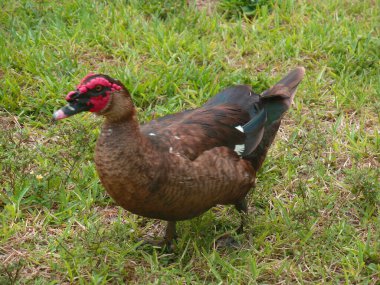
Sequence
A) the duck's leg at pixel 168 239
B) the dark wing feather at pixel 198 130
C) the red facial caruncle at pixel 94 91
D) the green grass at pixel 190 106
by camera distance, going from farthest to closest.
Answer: the duck's leg at pixel 168 239 → the green grass at pixel 190 106 → the dark wing feather at pixel 198 130 → the red facial caruncle at pixel 94 91

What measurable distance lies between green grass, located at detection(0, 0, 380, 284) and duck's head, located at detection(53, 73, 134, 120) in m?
0.76

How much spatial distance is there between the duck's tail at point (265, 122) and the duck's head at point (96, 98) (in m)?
0.88

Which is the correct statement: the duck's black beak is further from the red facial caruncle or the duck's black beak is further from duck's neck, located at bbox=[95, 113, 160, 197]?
Answer: duck's neck, located at bbox=[95, 113, 160, 197]

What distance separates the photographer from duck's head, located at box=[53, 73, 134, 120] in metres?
3.64

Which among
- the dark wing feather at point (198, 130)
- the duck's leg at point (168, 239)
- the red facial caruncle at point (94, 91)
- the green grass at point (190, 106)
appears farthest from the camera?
the duck's leg at point (168, 239)

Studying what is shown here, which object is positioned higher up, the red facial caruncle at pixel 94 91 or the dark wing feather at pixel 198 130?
the red facial caruncle at pixel 94 91

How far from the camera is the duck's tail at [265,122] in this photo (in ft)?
14.0

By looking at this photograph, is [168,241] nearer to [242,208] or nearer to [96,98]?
[242,208]

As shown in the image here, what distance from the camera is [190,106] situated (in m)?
5.40

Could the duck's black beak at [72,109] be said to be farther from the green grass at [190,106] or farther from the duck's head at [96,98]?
the green grass at [190,106]

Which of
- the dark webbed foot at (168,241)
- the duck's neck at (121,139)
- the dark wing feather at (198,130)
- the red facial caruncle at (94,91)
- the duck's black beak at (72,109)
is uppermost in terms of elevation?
the red facial caruncle at (94,91)

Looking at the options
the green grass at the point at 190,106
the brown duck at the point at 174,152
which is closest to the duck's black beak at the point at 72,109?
the brown duck at the point at 174,152

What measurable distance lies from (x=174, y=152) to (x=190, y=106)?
5.11 ft

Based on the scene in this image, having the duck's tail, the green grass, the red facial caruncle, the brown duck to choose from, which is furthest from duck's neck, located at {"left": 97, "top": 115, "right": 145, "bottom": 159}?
the duck's tail
